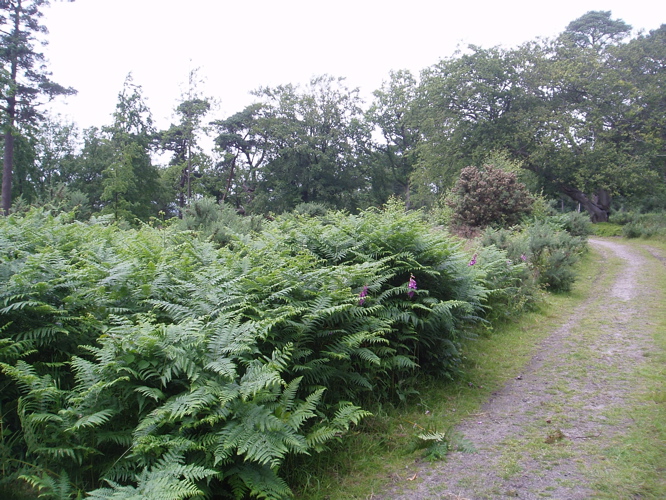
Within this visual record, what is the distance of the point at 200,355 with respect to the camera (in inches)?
106

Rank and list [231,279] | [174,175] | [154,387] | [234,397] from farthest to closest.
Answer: [174,175]
[231,279]
[154,387]
[234,397]

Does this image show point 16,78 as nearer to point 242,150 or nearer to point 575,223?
point 242,150

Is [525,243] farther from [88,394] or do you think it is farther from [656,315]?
[88,394]

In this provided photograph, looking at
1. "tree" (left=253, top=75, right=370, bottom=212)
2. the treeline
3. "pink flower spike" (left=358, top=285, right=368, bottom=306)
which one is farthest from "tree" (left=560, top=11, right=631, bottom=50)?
"pink flower spike" (left=358, top=285, right=368, bottom=306)

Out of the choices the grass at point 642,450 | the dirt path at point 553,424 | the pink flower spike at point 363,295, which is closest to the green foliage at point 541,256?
the dirt path at point 553,424

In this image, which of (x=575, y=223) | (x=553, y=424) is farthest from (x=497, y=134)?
(x=553, y=424)

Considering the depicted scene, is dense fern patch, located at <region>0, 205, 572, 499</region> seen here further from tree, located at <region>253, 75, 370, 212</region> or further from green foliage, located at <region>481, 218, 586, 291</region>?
tree, located at <region>253, 75, 370, 212</region>

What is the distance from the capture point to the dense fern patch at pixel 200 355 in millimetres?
2369

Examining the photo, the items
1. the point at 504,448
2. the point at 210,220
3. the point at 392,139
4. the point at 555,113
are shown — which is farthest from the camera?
the point at 392,139

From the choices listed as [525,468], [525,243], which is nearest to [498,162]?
[525,243]

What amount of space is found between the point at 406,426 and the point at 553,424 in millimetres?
1252

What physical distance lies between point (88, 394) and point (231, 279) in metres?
1.47

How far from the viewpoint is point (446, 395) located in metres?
4.29

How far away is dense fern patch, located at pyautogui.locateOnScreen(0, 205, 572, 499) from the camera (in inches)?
93.3
